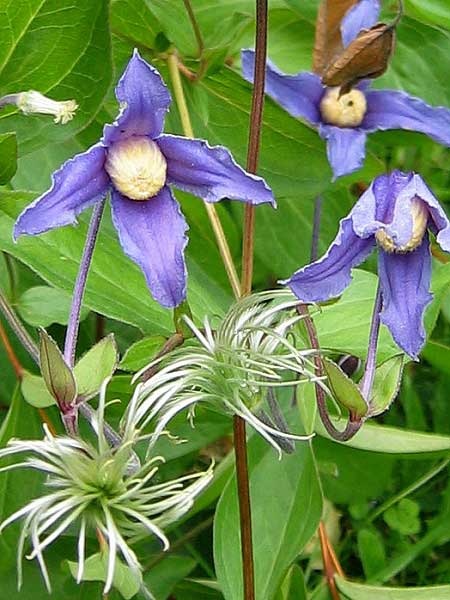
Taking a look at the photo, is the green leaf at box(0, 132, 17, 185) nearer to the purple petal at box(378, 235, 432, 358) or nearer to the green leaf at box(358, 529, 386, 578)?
the purple petal at box(378, 235, 432, 358)

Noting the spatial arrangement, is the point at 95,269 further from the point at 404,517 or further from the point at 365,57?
the point at 404,517

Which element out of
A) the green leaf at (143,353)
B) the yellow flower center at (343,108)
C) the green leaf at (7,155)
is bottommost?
the green leaf at (143,353)

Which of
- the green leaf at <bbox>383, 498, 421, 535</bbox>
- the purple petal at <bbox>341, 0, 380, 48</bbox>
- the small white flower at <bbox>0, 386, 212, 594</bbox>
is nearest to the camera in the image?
the small white flower at <bbox>0, 386, 212, 594</bbox>

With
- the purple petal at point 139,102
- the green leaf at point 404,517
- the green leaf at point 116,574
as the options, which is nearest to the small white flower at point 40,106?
the purple petal at point 139,102

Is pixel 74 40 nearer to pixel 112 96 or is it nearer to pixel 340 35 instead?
pixel 112 96

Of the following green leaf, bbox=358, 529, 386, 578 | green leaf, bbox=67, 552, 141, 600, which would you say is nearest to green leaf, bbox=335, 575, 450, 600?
green leaf, bbox=358, 529, 386, 578

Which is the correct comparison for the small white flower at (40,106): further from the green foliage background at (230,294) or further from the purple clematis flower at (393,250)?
the purple clematis flower at (393,250)
